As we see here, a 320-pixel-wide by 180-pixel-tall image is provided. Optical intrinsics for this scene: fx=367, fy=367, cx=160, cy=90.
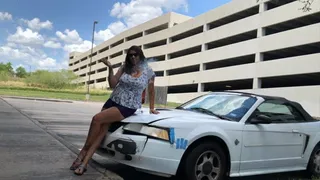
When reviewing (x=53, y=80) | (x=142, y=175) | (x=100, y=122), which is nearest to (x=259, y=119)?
(x=142, y=175)

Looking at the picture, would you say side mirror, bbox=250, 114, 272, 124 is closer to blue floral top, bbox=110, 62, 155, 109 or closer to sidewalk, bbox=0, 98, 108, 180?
blue floral top, bbox=110, 62, 155, 109

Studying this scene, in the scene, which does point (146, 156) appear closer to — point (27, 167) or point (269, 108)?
point (27, 167)

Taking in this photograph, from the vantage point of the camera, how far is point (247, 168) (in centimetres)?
530

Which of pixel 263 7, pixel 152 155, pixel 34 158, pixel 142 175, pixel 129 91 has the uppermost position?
pixel 263 7

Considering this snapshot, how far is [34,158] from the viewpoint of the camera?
570 centimetres

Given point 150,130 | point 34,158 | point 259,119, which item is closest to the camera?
point 150,130

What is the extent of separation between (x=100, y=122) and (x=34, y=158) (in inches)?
58.8

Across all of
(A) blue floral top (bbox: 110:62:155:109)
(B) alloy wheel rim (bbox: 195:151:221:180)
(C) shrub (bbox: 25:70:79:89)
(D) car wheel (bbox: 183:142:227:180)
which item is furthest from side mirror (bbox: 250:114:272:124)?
(C) shrub (bbox: 25:70:79:89)

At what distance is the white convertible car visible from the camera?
461 cm

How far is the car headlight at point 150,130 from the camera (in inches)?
182

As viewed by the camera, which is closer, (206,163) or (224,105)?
(206,163)

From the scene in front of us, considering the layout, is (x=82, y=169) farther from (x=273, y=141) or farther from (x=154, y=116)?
(x=273, y=141)

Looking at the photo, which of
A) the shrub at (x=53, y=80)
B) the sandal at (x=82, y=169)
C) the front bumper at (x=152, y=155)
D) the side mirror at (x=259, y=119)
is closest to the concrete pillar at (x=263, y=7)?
the side mirror at (x=259, y=119)

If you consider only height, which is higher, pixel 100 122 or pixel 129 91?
pixel 129 91
